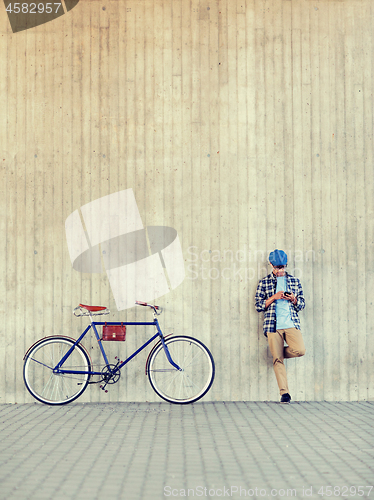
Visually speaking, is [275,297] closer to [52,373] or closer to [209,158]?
[209,158]


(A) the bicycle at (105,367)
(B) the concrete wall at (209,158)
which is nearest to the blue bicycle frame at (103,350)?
(A) the bicycle at (105,367)

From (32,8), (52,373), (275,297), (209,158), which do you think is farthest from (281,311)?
(32,8)

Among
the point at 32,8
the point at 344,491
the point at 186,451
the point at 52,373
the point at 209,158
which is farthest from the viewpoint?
the point at 32,8

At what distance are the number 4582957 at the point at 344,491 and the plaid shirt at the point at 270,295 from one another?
279cm

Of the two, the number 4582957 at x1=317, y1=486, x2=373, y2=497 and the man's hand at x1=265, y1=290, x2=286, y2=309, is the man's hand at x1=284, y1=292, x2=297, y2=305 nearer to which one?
the man's hand at x1=265, y1=290, x2=286, y2=309

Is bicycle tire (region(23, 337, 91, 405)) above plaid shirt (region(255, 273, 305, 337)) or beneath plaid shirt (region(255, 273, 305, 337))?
beneath

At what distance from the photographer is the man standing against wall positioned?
6.06m

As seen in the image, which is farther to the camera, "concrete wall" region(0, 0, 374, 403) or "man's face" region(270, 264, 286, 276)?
"concrete wall" region(0, 0, 374, 403)

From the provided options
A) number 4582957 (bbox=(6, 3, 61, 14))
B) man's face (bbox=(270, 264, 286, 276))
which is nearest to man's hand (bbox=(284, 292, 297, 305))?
man's face (bbox=(270, 264, 286, 276))

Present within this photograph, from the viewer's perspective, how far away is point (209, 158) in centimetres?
647

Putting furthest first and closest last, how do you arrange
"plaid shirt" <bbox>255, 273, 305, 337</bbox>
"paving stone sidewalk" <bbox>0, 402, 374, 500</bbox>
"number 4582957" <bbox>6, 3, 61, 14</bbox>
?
1. "number 4582957" <bbox>6, 3, 61, 14</bbox>
2. "plaid shirt" <bbox>255, 273, 305, 337</bbox>
3. "paving stone sidewalk" <bbox>0, 402, 374, 500</bbox>

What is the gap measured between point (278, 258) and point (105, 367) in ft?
7.75

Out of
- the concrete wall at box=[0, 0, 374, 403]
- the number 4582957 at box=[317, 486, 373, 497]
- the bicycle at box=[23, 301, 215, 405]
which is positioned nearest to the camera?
the number 4582957 at box=[317, 486, 373, 497]

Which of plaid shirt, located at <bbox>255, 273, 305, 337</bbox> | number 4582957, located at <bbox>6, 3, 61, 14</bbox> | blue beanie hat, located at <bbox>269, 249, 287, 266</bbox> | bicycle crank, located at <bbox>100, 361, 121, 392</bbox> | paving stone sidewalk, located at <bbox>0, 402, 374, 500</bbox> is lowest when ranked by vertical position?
paving stone sidewalk, located at <bbox>0, 402, 374, 500</bbox>
